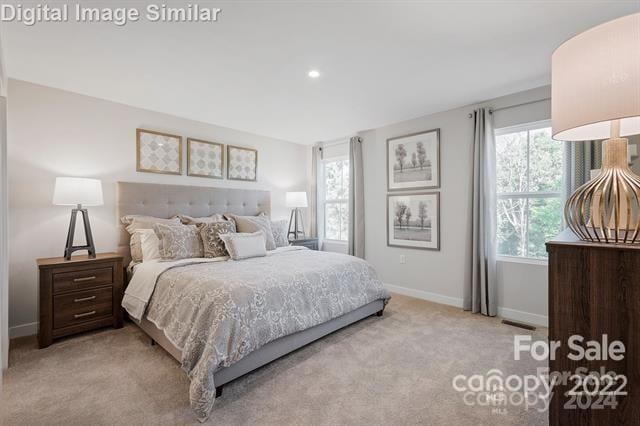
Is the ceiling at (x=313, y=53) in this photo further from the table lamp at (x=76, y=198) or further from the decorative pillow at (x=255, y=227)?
the decorative pillow at (x=255, y=227)

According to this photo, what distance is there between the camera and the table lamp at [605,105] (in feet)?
2.73

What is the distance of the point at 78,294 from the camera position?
274cm

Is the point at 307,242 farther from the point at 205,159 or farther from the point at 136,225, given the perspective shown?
the point at 136,225

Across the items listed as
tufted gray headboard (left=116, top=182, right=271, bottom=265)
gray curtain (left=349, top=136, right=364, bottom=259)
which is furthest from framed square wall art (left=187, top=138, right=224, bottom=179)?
gray curtain (left=349, top=136, right=364, bottom=259)

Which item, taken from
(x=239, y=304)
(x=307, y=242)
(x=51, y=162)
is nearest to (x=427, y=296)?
(x=307, y=242)

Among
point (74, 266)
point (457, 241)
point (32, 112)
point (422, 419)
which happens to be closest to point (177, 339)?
point (74, 266)

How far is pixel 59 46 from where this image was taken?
7.40ft

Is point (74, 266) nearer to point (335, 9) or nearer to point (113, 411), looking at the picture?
point (113, 411)

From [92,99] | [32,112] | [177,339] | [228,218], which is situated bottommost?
[177,339]

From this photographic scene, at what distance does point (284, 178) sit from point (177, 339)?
3.56 m

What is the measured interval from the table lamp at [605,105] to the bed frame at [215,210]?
2.06 meters

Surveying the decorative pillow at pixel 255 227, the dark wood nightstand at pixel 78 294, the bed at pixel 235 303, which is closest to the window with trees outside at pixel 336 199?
the decorative pillow at pixel 255 227

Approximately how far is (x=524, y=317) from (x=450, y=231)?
1.23 meters

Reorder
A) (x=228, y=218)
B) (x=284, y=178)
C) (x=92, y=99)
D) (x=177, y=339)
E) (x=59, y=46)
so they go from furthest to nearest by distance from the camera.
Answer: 1. (x=284, y=178)
2. (x=228, y=218)
3. (x=92, y=99)
4. (x=59, y=46)
5. (x=177, y=339)
